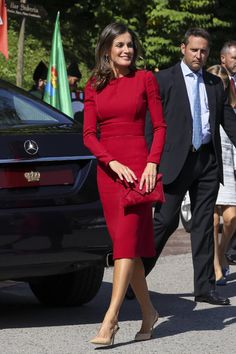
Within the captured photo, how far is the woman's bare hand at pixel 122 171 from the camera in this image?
20.9 ft

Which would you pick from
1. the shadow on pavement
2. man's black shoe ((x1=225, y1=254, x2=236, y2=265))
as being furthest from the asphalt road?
man's black shoe ((x1=225, y1=254, x2=236, y2=265))

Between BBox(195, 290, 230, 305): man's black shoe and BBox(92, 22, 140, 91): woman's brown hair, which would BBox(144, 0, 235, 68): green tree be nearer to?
BBox(195, 290, 230, 305): man's black shoe

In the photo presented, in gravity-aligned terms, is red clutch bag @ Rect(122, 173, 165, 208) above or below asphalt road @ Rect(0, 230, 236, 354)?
above

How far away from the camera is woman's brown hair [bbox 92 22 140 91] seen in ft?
21.7

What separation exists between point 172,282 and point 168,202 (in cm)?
144

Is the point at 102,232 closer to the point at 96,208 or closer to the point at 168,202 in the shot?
the point at 96,208

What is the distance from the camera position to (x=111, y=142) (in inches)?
259

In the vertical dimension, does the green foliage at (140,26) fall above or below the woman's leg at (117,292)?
below

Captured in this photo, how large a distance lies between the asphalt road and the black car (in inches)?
14.2

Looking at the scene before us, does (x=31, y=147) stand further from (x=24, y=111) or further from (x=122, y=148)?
(x=24, y=111)

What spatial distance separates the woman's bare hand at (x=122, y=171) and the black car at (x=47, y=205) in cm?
61

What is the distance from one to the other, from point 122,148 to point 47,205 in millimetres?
633

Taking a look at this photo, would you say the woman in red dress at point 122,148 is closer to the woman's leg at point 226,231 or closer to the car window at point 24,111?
the car window at point 24,111

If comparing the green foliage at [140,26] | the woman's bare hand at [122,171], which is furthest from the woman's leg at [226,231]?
the green foliage at [140,26]
